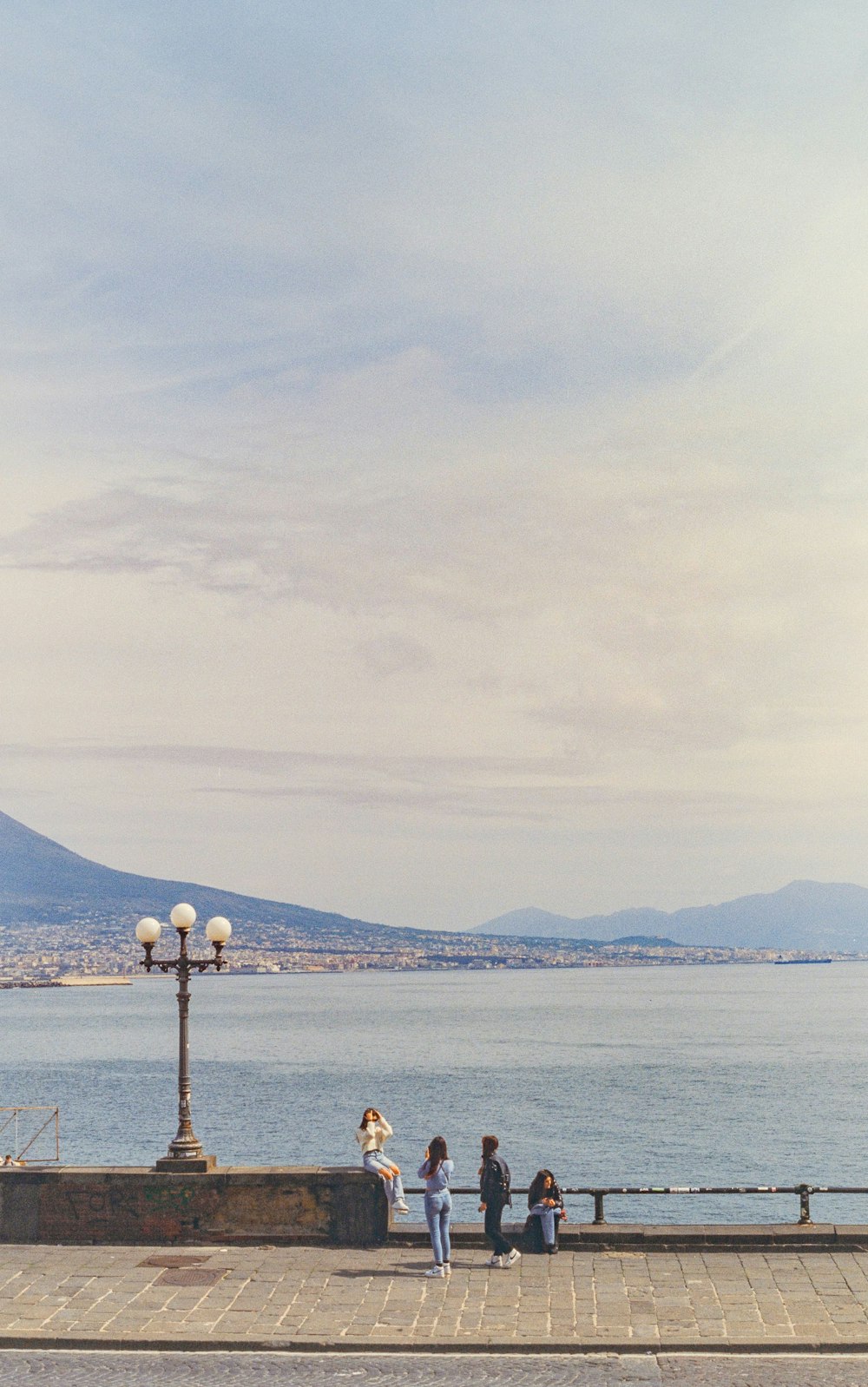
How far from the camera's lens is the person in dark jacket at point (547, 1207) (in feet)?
56.0

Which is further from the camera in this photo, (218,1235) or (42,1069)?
(42,1069)

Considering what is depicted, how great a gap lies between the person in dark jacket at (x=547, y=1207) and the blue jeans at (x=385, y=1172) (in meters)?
1.70

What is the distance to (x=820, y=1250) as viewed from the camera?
17156 millimetres

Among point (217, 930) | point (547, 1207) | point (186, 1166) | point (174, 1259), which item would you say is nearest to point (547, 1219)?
point (547, 1207)

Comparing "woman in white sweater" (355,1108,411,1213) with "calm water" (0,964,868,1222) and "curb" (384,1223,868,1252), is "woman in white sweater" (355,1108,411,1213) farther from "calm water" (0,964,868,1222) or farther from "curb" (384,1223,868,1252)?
"calm water" (0,964,868,1222)

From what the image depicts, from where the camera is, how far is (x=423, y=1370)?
523 inches

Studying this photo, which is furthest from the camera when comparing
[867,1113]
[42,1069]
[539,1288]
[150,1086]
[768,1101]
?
[42,1069]

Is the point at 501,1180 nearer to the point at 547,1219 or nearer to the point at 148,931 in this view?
the point at 547,1219

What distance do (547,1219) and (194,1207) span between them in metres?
4.47

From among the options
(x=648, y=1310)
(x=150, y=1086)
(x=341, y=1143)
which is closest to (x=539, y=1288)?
(x=648, y=1310)

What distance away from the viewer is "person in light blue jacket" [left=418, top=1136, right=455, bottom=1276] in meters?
16.5

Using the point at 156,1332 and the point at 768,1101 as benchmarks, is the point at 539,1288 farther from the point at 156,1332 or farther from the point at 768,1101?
the point at 768,1101

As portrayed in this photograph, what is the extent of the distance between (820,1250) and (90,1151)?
4849 cm

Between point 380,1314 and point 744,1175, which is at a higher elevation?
point 380,1314
